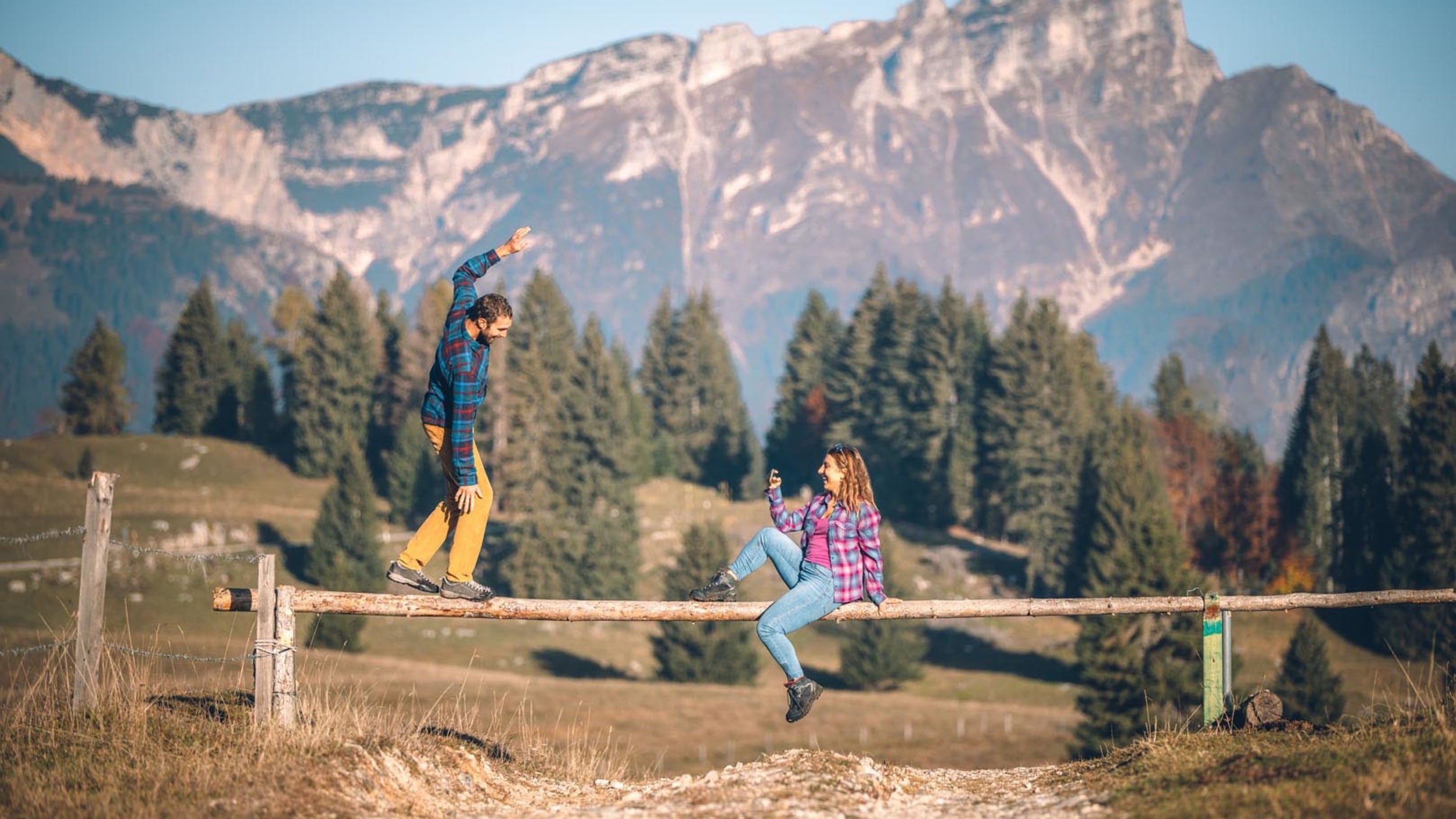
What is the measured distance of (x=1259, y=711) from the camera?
536 inches

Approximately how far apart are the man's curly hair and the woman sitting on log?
9.83 ft

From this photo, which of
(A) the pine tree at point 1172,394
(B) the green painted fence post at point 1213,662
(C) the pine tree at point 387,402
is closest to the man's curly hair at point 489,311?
(B) the green painted fence post at point 1213,662

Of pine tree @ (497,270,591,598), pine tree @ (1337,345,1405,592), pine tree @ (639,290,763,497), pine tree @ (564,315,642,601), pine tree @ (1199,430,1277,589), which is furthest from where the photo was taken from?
pine tree @ (639,290,763,497)

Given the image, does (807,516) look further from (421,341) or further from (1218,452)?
(1218,452)

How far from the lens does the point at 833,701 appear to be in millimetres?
61281

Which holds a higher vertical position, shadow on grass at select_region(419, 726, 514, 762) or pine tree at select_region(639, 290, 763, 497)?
pine tree at select_region(639, 290, 763, 497)

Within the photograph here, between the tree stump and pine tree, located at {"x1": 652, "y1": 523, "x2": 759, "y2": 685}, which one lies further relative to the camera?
pine tree, located at {"x1": 652, "y1": 523, "x2": 759, "y2": 685}

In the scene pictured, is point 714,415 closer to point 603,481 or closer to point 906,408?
point 906,408

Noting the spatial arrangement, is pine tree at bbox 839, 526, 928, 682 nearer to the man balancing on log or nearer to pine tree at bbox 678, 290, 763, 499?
pine tree at bbox 678, 290, 763, 499

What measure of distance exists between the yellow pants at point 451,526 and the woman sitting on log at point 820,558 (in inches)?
84.3

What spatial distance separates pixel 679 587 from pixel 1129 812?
60.3 metres

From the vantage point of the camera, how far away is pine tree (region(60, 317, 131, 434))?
380 feet

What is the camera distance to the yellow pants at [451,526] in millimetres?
12930

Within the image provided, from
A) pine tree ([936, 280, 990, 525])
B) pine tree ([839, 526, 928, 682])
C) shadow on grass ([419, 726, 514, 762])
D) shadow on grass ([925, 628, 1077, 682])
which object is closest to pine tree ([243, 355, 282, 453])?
pine tree ([936, 280, 990, 525])
